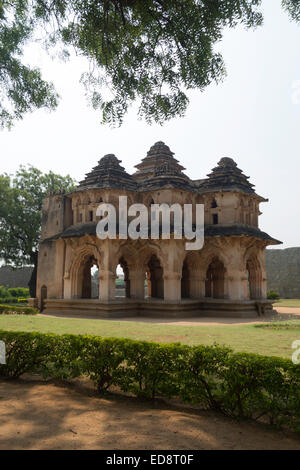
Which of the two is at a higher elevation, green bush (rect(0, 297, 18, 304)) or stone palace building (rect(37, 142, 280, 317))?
stone palace building (rect(37, 142, 280, 317))

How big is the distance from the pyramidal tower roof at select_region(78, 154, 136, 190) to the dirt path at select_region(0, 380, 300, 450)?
1550 centimetres

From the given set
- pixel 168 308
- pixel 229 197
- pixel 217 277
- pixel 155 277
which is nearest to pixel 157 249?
pixel 168 308

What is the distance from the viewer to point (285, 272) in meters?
34.2

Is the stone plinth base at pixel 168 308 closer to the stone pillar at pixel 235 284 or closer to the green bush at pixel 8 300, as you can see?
the stone pillar at pixel 235 284

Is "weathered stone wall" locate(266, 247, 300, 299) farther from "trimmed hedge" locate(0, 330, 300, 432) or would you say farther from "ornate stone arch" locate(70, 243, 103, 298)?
"trimmed hedge" locate(0, 330, 300, 432)

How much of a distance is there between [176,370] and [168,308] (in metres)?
12.6

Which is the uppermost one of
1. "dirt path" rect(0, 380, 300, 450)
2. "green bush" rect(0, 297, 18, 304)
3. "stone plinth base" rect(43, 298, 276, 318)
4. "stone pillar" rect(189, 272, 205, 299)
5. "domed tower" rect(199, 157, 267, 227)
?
"domed tower" rect(199, 157, 267, 227)

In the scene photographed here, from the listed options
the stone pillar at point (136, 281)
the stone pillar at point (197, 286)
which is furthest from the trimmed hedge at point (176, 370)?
the stone pillar at point (197, 286)

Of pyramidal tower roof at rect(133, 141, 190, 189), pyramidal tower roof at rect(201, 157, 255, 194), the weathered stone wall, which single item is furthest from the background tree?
the weathered stone wall

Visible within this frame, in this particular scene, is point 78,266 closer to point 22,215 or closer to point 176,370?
point 22,215

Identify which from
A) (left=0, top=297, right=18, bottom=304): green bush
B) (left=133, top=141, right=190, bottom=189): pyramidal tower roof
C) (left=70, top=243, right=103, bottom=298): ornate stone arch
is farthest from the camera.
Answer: (left=0, top=297, right=18, bottom=304): green bush

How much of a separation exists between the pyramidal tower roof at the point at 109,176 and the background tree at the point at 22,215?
7287mm

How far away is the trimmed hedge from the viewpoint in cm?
430

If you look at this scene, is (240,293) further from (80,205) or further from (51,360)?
(51,360)
